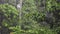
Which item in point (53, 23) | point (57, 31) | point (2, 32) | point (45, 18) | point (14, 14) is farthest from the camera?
point (2, 32)

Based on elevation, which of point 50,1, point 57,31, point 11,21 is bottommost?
point 11,21

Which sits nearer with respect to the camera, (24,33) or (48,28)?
(48,28)

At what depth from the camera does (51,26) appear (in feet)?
12.0

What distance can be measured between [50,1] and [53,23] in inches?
22.5

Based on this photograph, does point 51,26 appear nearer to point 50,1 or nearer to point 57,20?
point 57,20

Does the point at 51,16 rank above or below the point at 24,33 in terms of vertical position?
above

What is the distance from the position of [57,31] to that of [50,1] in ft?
2.57

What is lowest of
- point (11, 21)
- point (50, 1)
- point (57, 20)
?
point (11, 21)

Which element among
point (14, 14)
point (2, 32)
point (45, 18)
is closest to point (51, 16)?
point (45, 18)

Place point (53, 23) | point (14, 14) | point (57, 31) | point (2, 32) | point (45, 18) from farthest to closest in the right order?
point (2, 32) → point (14, 14) → point (45, 18) → point (53, 23) → point (57, 31)

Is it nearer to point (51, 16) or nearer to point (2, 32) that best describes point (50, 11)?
point (51, 16)

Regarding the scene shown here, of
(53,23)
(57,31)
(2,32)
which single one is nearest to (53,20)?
(53,23)

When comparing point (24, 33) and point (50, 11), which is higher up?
point (50, 11)

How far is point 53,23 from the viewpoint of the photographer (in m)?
3.66
